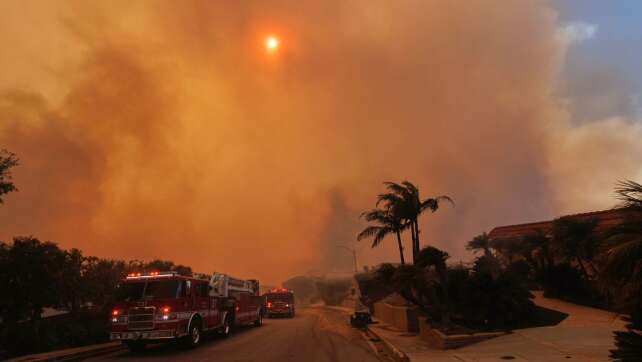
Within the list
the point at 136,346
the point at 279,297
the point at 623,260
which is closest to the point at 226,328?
the point at 136,346

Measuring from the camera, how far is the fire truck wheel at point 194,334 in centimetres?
1841

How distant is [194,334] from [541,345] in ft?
43.1

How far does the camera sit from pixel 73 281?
83.3ft

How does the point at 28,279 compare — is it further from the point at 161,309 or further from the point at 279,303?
the point at 279,303

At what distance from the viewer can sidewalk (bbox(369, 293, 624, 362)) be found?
12047mm

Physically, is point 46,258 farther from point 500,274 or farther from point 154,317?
point 500,274

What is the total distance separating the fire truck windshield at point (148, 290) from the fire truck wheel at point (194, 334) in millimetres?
1881

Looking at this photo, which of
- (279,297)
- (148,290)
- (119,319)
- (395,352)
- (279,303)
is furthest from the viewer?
(279,297)

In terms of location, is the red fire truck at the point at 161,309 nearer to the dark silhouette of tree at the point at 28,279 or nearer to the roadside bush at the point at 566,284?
the dark silhouette of tree at the point at 28,279

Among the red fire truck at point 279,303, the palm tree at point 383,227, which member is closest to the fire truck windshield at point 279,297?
the red fire truck at point 279,303

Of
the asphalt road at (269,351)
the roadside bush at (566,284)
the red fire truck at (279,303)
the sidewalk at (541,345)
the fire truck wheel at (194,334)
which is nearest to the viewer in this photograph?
the sidewalk at (541,345)

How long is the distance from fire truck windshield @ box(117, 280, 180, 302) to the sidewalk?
29.7 ft

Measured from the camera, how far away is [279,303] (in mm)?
42594

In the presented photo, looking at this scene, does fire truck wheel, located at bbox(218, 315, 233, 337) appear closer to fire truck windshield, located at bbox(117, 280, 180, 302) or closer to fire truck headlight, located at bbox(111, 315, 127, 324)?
fire truck windshield, located at bbox(117, 280, 180, 302)
